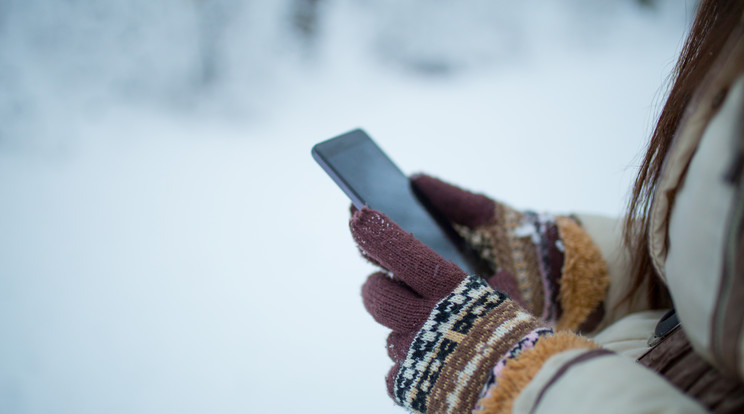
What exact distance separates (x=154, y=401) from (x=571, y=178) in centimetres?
88

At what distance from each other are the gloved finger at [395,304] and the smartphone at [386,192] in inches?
3.1

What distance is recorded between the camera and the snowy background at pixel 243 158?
65 cm

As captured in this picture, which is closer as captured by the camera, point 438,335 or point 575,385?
point 575,385

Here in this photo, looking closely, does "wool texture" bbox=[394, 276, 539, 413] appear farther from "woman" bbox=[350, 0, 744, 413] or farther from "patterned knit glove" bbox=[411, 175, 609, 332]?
"patterned knit glove" bbox=[411, 175, 609, 332]

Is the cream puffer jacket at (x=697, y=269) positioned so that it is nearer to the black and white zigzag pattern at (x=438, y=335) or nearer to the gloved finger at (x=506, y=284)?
the black and white zigzag pattern at (x=438, y=335)

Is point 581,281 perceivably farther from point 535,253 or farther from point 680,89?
point 680,89

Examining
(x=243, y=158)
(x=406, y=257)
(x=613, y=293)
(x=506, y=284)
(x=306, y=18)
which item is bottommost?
(x=613, y=293)

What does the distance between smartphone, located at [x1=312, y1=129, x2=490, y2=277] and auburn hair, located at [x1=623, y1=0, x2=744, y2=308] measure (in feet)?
0.65

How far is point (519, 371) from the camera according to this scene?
0.33 m

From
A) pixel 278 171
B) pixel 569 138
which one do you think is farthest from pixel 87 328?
pixel 569 138

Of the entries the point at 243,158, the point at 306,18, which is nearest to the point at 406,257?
the point at 243,158

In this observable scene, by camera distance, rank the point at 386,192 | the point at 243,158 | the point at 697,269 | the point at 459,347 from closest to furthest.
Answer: the point at 697,269, the point at 459,347, the point at 386,192, the point at 243,158

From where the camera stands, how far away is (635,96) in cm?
112

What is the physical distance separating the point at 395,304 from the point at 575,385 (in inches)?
7.5
